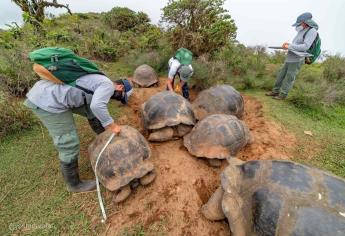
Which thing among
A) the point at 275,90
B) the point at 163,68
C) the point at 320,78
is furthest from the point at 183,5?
the point at 320,78

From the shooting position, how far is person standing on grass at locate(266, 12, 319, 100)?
186 inches

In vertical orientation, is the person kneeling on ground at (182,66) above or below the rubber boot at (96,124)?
above

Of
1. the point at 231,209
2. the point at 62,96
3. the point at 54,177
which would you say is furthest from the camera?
the point at 54,177

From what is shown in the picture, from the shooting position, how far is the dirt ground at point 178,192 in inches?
104

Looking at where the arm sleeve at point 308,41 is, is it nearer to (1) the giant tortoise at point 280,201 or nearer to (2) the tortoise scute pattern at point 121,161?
(1) the giant tortoise at point 280,201

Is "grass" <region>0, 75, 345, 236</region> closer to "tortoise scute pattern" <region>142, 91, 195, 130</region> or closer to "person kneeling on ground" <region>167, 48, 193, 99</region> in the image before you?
"tortoise scute pattern" <region>142, 91, 195, 130</region>

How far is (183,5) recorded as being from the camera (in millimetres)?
6449

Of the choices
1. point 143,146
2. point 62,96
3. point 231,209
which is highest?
point 62,96

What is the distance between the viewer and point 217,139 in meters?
3.31

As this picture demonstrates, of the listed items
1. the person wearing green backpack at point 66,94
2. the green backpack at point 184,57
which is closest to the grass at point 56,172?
the person wearing green backpack at point 66,94

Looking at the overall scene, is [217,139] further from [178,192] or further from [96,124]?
[96,124]

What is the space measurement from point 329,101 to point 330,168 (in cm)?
238

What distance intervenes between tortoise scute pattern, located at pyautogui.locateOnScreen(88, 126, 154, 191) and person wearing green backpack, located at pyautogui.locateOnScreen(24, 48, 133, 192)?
185 millimetres

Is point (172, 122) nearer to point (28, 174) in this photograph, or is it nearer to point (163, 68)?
point (28, 174)
